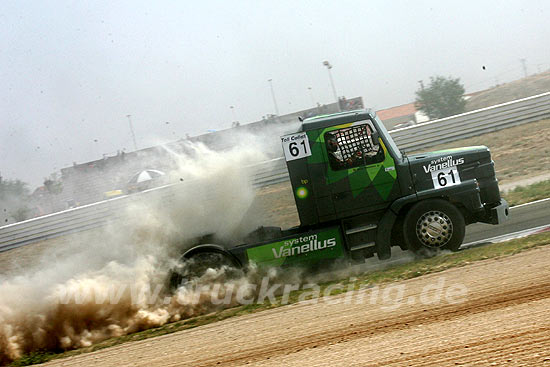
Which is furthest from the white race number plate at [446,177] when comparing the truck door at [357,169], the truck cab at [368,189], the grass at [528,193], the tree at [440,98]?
the tree at [440,98]

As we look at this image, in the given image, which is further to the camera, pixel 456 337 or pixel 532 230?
pixel 532 230

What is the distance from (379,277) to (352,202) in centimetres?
121

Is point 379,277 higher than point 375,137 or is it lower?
lower

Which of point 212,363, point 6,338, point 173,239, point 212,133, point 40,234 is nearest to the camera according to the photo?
point 212,363

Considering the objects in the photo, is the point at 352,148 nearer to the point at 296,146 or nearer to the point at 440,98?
the point at 296,146

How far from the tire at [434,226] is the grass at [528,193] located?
410cm

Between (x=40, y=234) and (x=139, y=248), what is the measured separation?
1028 centimetres

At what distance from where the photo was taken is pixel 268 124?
941 cm

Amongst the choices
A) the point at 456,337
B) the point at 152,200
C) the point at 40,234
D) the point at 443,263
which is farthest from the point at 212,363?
the point at 40,234

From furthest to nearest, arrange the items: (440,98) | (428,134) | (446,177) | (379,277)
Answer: (440,98), (428,134), (446,177), (379,277)

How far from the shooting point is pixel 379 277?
24.1 feet

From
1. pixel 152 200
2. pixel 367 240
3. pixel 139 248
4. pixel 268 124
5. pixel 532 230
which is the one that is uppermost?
pixel 268 124

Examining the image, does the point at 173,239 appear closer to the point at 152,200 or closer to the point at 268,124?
the point at 152,200

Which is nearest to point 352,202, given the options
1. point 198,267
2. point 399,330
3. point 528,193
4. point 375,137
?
point 375,137
